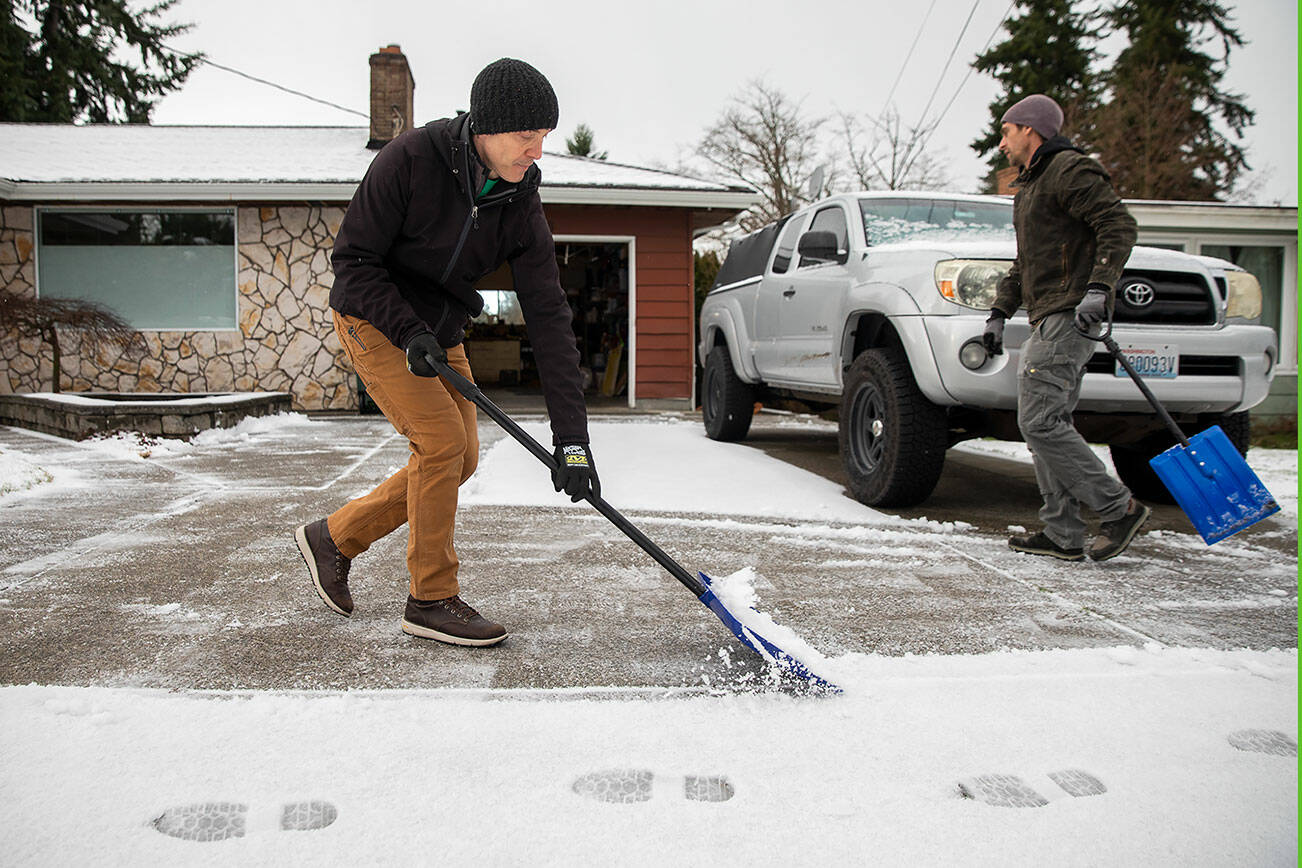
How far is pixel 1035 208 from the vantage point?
3.71 m

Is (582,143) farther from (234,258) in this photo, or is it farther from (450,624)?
(450,624)

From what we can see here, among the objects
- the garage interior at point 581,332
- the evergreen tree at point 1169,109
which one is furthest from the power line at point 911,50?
the garage interior at point 581,332

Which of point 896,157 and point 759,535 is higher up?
point 896,157

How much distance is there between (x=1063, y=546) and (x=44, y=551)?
4.16m

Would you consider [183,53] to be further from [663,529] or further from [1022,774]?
[1022,774]

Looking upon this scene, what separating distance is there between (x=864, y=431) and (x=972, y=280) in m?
1.00

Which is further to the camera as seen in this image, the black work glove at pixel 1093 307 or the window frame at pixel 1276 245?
the window frame at pixel 1276 245

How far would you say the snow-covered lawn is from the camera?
62.2 inches

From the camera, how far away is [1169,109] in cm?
2212

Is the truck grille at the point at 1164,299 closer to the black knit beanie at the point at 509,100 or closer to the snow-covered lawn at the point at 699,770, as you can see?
the snow-covered lawn at the point at 699,770

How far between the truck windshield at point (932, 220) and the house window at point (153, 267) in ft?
29.0

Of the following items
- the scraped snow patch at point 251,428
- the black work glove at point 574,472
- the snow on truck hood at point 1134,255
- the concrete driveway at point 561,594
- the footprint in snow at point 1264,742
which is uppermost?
the snow on truck hood at point 1134,255

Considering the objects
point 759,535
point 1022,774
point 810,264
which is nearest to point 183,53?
point 810,264

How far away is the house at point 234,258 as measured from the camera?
36.0ft
